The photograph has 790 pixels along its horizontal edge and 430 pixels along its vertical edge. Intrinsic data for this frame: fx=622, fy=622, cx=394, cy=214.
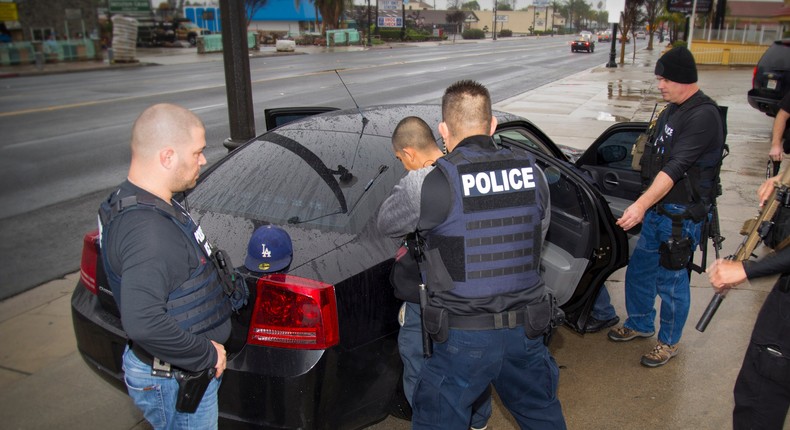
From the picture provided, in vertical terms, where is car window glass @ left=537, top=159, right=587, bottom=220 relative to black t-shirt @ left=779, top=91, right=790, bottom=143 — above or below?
below

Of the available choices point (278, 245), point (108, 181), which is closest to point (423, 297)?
point (278, 245)

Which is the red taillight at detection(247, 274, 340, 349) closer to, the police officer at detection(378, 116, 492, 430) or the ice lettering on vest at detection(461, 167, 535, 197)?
the police officer at detection(378, 116, 492, 430)

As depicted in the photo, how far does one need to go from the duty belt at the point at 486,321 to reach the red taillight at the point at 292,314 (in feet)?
1.65

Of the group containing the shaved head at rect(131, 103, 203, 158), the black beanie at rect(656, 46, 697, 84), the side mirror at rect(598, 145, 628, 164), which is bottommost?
the side mirror at rect(598, 145, 628, 164)

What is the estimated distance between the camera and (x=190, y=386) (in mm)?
2016

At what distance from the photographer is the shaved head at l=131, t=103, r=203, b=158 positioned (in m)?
1.92

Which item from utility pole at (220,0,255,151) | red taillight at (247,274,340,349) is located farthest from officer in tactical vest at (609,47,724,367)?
utility pole at (220,0,255,151)

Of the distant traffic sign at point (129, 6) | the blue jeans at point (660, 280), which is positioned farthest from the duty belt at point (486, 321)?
the distant traffic sign at point (129, 6)

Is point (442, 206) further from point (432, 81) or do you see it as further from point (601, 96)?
point (432, 81)

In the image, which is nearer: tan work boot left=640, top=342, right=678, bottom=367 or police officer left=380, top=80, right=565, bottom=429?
police officer left=380, top=80, right=565, bottom=429

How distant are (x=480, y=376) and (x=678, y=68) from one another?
226 cm

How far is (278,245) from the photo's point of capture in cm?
242

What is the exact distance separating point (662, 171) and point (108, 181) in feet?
23.3

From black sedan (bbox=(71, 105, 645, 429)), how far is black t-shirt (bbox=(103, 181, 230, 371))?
1.73 feet
